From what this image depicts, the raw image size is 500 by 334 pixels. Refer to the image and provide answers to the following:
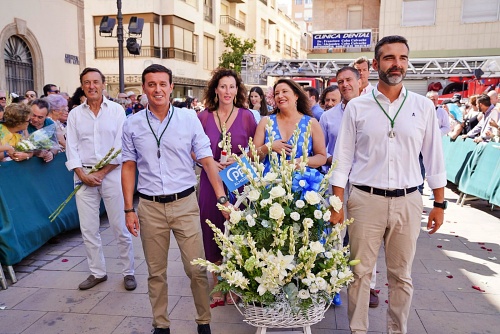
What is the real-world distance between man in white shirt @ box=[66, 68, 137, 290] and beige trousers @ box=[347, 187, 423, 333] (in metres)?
2.26

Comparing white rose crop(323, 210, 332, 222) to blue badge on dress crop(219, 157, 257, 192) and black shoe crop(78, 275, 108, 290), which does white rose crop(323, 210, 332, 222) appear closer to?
blue badge on dress crop(219, 157, 257, 192)

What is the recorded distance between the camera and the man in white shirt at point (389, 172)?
2889 mm

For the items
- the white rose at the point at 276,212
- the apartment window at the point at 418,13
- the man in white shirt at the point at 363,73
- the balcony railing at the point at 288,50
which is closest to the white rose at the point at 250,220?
the white rose at the point at 276,212

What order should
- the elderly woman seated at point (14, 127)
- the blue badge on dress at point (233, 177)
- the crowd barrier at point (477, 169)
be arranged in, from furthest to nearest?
the crowd barrier at point (477, 169)
the elderly woman seated at point (14, 127)
the blue badge on dress at point (233, 177)

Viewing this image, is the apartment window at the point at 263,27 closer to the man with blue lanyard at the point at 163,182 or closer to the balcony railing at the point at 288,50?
the balcony railing at the point at 288,50

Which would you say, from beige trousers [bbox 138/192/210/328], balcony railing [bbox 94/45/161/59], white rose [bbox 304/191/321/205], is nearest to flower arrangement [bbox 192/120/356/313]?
white rose [bbox 304/191/321/205]

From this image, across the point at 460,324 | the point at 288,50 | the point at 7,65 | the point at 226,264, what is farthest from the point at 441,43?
the point at 288,50

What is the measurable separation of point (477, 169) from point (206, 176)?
18.8 ft

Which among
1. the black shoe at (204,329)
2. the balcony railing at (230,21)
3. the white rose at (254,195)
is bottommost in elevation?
Answer: the black shoe at (204,329)

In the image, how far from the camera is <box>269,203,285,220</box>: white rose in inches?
96.0

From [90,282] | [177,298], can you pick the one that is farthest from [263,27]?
[177,298]

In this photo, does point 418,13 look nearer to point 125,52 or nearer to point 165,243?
point 125,52

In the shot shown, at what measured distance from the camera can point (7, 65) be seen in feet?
40.5

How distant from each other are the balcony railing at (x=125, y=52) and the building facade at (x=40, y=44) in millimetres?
10477
